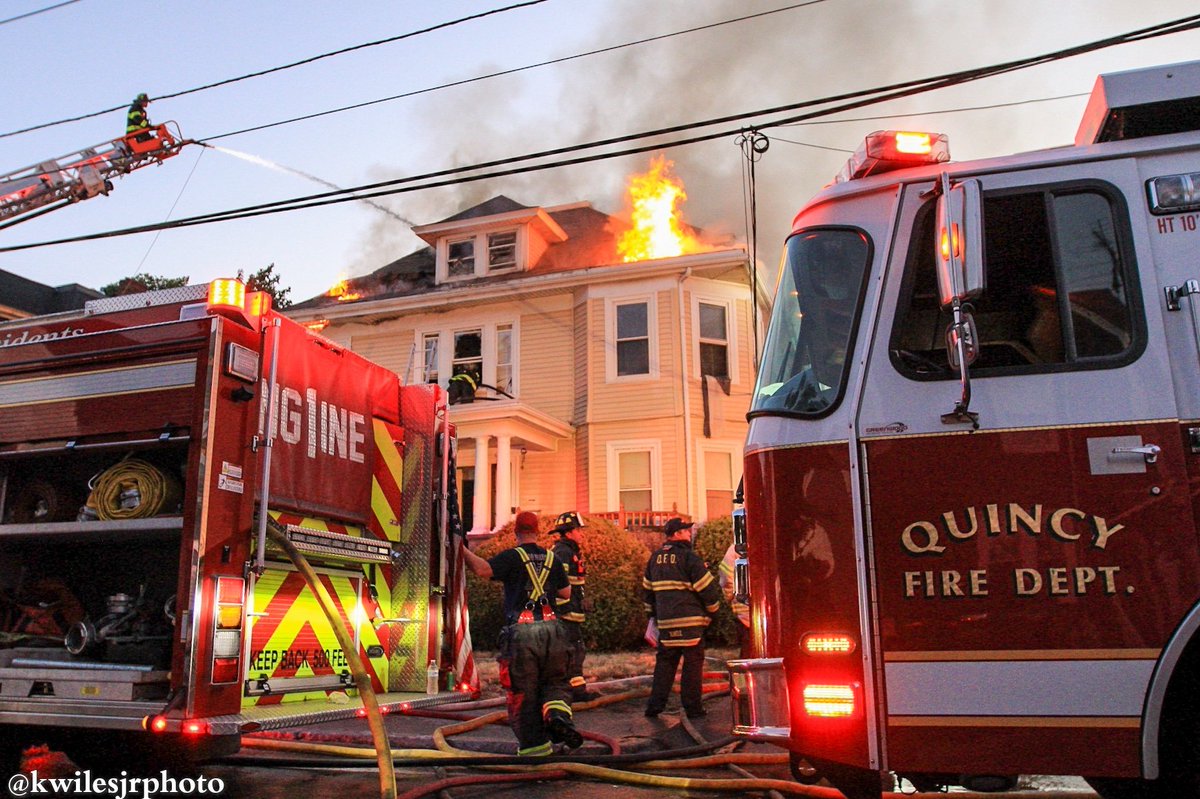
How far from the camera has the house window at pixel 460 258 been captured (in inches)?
828

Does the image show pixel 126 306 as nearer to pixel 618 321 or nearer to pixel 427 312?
pixel 618 321

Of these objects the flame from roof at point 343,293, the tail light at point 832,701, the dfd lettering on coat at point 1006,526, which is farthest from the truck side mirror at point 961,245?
the flame from roof at point 343,293

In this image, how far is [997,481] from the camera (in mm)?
3225

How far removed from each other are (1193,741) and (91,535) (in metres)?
4.69

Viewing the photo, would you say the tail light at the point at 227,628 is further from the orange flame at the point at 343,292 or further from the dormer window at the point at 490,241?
the orange flame at the point at 343,292

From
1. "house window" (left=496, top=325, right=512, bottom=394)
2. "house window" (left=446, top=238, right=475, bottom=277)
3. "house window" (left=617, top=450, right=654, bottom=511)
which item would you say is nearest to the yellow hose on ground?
"house window" (left=617, top=450, right=654, bottom=511)

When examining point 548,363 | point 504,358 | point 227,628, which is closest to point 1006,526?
point 227,628

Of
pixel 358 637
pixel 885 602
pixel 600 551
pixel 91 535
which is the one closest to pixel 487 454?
pixel 600 551

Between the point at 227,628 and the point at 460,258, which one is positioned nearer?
the point at 227,628

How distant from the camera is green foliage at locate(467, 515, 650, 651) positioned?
39.4ft

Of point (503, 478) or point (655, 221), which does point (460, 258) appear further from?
point (503, 478)

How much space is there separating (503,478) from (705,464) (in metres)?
3.74

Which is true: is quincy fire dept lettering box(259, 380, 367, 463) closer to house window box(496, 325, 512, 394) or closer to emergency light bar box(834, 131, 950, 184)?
emergency light bar box(834, 131, 950, 184)

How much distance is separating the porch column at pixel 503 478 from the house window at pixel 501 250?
4.76 meters
